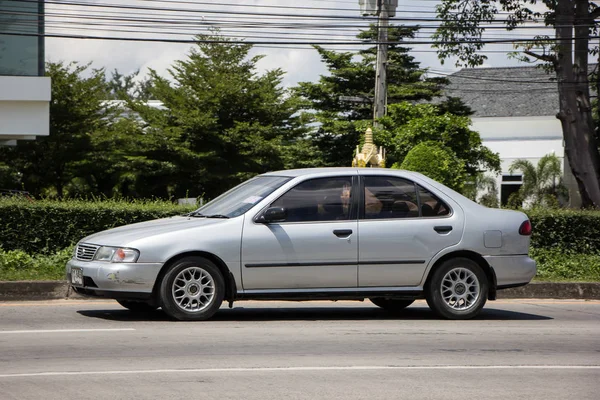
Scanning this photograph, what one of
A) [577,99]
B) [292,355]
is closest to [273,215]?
[292,355]

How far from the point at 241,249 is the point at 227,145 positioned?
1422 inches

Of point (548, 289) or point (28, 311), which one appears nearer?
point (28, 311)

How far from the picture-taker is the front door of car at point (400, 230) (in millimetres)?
10289

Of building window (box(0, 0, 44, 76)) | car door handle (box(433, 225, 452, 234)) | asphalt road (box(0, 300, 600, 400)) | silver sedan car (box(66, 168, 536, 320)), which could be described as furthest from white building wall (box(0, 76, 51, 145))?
car door handle (box(433, 225, 452, 234))

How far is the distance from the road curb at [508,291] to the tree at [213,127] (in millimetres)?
30871

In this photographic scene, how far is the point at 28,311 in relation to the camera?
35.9 feet

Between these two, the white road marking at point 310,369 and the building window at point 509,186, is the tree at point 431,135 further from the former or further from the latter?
the building window at point 509,186

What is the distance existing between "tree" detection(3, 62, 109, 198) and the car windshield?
1323 inches

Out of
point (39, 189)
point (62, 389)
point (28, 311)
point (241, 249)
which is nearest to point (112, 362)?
point (62, 389)

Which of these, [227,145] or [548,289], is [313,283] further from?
[227,145]

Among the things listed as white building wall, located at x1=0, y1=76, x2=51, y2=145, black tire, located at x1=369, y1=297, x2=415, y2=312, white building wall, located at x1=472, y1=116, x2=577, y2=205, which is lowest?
black tire, located at x1=369, y1=297, x2=415, y2=312

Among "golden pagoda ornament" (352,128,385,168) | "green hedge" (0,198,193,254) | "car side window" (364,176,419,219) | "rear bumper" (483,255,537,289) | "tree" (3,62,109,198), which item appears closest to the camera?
"car side window" (364,176,419,219)

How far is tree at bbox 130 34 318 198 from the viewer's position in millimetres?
45062

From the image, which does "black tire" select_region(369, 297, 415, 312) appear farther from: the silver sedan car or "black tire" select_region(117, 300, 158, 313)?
"black tire" select_region(117, 300, 158, 313)
